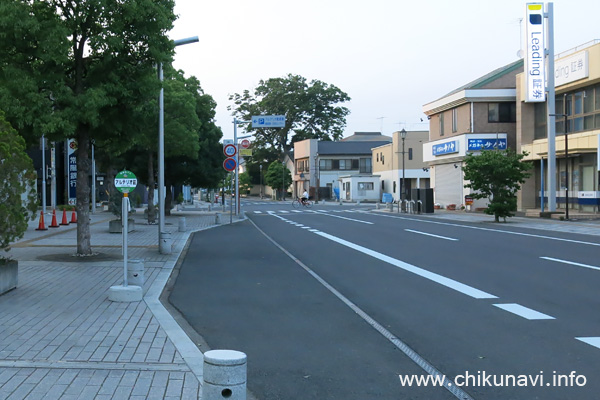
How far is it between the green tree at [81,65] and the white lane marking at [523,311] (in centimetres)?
883

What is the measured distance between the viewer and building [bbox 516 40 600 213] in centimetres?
3017

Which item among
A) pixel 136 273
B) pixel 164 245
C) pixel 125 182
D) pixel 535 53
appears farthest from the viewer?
pixel 535 53

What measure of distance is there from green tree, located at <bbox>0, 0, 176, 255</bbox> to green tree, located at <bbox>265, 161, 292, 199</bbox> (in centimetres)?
7972

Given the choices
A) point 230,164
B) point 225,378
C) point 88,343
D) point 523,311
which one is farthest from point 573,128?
point 225,378

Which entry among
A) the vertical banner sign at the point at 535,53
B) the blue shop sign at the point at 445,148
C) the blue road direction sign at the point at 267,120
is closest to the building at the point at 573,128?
the vertical banner sign at the point at 535,53

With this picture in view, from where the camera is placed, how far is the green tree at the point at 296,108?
83.9 m

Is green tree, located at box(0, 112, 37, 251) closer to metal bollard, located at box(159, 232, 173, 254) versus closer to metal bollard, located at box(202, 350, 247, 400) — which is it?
metal bollard, located at box(159, 232, 173, 254)

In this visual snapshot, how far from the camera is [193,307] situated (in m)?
8.46

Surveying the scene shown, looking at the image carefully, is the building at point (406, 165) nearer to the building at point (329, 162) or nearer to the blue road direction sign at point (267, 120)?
the building at point (329, 162)

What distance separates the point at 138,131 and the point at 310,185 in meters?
74.9

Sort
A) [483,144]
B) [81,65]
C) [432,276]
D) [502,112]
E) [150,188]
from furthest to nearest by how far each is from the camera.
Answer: [502,112], [483,144], [150,188], [81,65], [432,276]

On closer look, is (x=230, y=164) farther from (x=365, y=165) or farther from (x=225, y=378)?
(x=365, y=165)

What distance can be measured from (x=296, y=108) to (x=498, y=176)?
5915 cm

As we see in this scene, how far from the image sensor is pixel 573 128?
1287 inches
